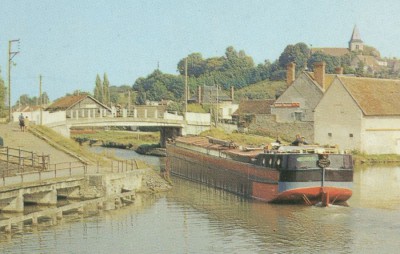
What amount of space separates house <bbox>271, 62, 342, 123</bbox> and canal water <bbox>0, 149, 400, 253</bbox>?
1333 inches

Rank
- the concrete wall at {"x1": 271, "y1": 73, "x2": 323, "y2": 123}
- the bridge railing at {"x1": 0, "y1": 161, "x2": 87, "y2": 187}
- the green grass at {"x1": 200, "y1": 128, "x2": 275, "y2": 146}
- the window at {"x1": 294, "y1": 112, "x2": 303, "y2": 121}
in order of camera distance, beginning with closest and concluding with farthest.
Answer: the bridge railing at {"x1": 0, "y1": 161, "x2": 87, "y2": 187} → the green grass at {"x1": 200, "y1": 128, "x2": 275, "y2": 146} → the concrete wall at {"x1": 271, "y1": 73, "x2": 323, "y2": 123} → the window at {"x1": 294, "y1": 112, "x2": 303, "y2": 121}

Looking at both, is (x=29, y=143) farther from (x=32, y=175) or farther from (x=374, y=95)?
(x=374, y=95)

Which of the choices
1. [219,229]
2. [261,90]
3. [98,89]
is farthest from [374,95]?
[98,89]

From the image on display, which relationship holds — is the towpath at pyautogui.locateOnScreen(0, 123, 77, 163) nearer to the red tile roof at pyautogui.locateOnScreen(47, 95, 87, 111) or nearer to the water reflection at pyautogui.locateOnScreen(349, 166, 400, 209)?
the water reflection at pyautogui.locateOnScreen(349, 166, 400, 209)

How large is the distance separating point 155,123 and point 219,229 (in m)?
41.0

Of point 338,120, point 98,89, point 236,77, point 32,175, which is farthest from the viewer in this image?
point 236,77

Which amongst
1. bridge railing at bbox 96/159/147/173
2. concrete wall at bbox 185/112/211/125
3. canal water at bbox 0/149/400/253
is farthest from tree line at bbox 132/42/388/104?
canal water at bbox 0/149/400/253

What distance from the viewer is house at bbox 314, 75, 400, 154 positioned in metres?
59.0

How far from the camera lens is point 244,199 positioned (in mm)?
36344

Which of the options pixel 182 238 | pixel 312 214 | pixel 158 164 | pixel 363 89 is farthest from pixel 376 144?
pixel 182 238

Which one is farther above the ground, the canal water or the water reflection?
the water reflection

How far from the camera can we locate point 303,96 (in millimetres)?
70750

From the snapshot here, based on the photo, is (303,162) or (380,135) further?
(380,135)

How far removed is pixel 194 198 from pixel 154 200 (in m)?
2.90
